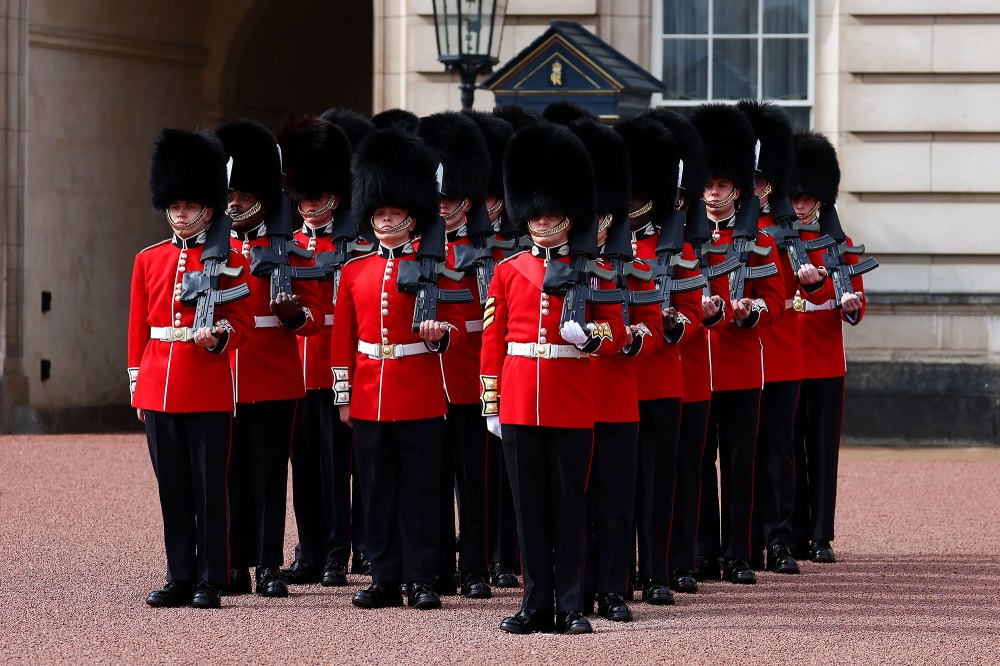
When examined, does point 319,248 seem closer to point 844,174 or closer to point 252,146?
point 252,146

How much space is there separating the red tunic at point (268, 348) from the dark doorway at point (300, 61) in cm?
749

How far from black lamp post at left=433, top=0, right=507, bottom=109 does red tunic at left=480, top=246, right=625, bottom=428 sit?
3.27 meters

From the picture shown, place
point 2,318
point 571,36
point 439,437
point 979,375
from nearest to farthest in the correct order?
point 439,437, point 571,36, point 979,375, point 2,318

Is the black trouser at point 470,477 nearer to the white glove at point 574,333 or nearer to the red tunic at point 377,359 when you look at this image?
the red tunic at point 377,359

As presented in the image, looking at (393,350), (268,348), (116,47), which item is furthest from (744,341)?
(116,47)

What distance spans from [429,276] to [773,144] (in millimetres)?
1701

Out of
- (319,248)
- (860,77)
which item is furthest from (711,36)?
(319,248)

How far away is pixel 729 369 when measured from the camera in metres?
6.42

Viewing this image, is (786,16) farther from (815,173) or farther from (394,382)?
(394,382)

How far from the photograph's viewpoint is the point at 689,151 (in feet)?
20.1

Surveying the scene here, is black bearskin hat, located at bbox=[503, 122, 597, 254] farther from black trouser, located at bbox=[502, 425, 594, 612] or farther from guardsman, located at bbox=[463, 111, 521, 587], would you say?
guardsman, located at bbox=[463, 111, 521, 587]

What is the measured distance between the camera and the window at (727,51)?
35.4 ft

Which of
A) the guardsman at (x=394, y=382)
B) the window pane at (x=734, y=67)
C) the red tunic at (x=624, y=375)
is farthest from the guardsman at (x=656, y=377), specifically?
the window pane at (x=734, y=67)

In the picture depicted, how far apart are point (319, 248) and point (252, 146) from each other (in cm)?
41
